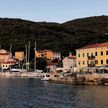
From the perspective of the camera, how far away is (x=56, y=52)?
197250 mm

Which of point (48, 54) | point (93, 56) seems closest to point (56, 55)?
point (48, 54)

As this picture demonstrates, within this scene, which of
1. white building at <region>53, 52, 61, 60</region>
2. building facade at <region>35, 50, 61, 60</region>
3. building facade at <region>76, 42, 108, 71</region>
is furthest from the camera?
building facade at <region>35, 50, 61, 60</region>

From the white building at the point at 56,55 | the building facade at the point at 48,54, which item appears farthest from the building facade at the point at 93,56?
the building facade at the point at 48,54

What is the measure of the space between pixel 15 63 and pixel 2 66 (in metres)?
8.20

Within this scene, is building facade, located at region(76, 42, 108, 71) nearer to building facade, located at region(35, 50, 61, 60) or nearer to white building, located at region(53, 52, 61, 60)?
white building, located at region(53, 52, 61, 60)

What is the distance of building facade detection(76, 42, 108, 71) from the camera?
95.9 m

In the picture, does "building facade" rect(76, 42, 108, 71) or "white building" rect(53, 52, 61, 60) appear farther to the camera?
"white building" rect(53, 52, 61, 60)

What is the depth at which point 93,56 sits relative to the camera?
324ft

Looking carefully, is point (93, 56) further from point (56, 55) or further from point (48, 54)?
point (48, 54)

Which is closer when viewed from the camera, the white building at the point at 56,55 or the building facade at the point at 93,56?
the building facade at the point at 93,56

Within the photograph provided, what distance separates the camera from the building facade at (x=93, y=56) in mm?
95881

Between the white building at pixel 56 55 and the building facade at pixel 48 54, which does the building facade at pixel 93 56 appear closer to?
the white building at pixel 56 55

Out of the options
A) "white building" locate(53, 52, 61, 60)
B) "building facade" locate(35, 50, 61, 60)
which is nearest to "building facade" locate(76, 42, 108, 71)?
"white building" locate(53, 52, 61, 60)

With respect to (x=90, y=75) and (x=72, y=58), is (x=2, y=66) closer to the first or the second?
(x=72, y=58)
